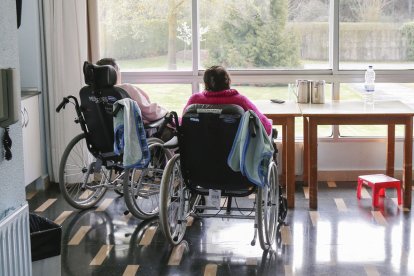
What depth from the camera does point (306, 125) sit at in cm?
568

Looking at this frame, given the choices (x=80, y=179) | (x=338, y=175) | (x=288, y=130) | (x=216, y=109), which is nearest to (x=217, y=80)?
(x=216, y=109)

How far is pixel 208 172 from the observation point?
14.6ft

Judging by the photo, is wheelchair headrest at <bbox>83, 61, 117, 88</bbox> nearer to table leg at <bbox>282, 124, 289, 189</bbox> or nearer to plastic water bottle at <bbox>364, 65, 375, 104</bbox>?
table leg at <bbox>282, 124, 289, 189</bbox>

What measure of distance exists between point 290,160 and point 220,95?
108 cm

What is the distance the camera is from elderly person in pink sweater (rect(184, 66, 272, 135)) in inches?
179

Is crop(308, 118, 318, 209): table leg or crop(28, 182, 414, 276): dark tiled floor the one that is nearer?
crop(28, 182, 414, 276): dark tiled floor

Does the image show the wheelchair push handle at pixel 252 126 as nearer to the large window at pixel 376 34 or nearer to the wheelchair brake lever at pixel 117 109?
the wheelchair brake lever at pixel 117 109

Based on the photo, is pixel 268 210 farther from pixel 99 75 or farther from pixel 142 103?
pixel 99 75

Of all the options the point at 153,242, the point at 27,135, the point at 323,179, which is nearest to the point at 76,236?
A: the point at 153,242

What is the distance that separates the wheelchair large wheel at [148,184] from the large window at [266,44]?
1218 mm

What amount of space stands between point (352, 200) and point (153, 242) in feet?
5.68

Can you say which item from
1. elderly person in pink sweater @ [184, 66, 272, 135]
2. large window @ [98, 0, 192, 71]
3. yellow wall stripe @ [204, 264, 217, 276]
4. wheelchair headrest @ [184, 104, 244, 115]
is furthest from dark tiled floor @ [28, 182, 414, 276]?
large window @ [98, 0, 192, 71]

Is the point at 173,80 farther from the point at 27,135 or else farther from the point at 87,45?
the point at 27,135

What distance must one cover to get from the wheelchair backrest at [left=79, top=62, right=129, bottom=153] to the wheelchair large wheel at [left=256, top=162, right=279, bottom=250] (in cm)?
115
